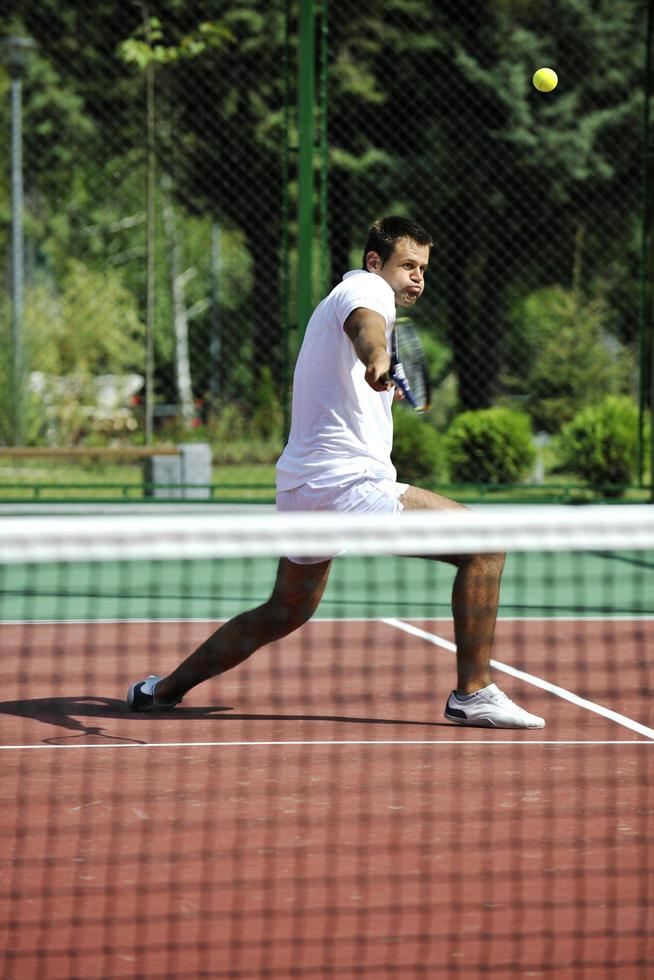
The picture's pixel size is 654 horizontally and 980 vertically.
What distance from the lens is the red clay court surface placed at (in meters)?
3.40

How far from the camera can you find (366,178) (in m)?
22.9

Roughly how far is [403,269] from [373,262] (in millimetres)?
107

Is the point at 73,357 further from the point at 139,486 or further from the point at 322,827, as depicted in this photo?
the point at 322,827

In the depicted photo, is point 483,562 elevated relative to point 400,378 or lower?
lower

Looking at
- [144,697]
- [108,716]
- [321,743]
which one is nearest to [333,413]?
[321,743]

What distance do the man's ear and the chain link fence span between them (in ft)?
35.0

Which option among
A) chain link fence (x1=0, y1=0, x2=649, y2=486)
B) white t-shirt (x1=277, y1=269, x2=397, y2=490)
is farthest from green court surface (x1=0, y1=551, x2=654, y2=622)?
chain link fence (x1=0, y1=0, x2=649, y2=486)

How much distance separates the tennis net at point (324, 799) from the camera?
11.3 ft

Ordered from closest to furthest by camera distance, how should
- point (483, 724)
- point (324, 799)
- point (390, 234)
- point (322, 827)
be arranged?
1. point (322, 827)
2. point (324, 799)
3. point (390, 234)
4. point (483, 724)

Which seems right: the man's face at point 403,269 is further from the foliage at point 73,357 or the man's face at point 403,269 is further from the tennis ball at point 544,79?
the foliage at point 73,357

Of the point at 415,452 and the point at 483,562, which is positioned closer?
the point at 483,562

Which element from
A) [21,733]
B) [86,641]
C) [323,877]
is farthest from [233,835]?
[86,641]

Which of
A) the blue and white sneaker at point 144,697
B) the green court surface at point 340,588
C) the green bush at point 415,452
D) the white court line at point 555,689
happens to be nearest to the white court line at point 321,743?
the white court line at point 555,689

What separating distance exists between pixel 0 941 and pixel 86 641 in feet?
14.5
